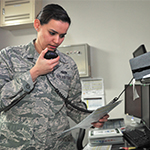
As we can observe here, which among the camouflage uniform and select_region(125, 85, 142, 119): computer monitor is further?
select_region(125, 85, 142, 119): computer monitor

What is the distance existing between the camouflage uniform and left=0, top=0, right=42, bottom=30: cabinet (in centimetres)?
186

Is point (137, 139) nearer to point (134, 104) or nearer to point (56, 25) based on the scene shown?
point (134, 104)

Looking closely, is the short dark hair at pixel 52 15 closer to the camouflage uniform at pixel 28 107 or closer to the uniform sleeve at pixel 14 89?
the camouflage uniform at pixel 28 107

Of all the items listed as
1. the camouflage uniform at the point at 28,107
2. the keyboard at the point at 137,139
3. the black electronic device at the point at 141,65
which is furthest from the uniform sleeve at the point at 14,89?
the keyboard at the point at 137,139

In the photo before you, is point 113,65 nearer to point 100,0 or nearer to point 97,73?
point 97,73

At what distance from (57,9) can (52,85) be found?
1.48ft

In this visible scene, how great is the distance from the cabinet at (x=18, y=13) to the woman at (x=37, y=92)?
1.82 metres

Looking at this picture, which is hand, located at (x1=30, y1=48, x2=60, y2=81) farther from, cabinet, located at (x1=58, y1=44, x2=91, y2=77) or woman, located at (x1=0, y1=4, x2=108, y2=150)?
cabinet, located at (x1=58, y1=44, x2=91, y2=77)

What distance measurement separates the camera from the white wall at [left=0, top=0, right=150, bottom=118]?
2.76 metres

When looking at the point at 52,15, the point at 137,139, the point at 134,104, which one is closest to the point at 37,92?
the point at 52,15

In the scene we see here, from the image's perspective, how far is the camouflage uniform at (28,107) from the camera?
968mm

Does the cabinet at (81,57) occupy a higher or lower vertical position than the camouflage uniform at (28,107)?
higher

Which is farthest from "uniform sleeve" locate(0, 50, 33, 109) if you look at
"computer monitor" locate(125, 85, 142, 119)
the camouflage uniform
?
"computer monitor" locate(125, 85, 142, 119)

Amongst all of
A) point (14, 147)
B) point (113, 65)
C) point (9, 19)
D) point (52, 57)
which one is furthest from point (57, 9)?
point (9, 19)
